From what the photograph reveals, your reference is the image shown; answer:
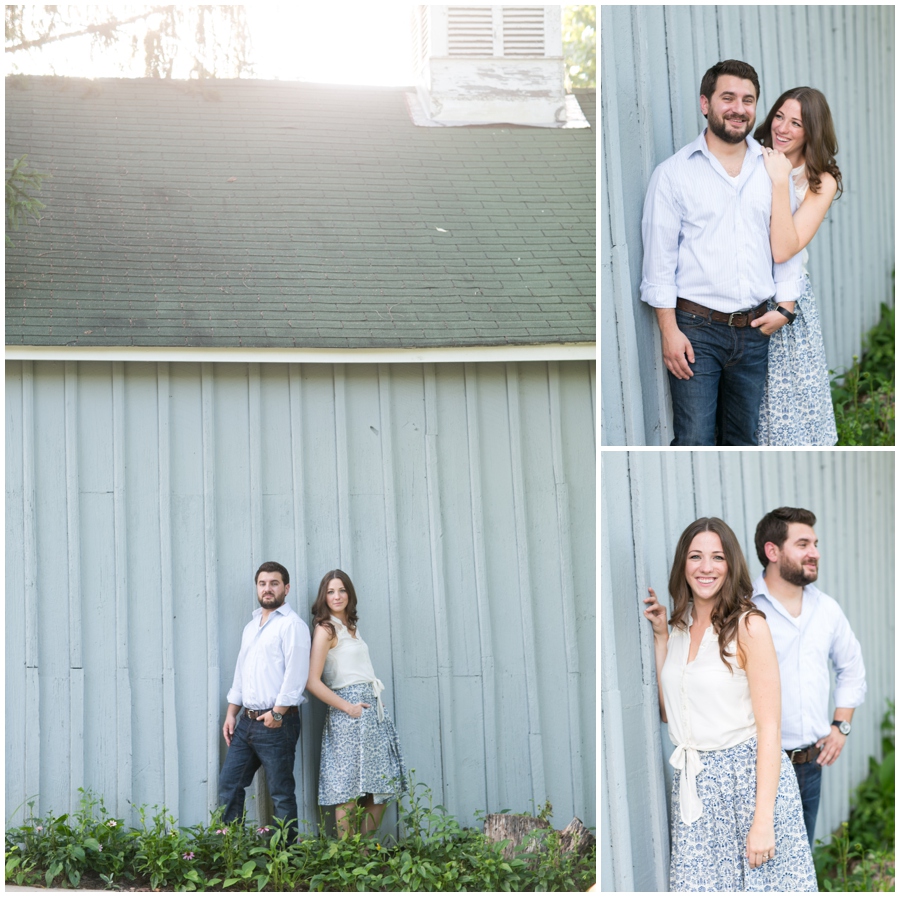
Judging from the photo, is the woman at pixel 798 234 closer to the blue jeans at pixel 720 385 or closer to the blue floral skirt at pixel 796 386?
the blue floral skirt at pixel 796 386

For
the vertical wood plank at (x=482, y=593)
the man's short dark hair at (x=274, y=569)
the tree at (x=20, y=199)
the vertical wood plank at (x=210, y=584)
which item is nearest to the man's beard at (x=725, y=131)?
the vertical wood plank at (x=482, y=593)

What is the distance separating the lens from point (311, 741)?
5.41 meters

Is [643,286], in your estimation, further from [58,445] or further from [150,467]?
[58,445]

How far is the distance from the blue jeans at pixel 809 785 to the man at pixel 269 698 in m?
2.65

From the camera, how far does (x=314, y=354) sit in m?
5.17

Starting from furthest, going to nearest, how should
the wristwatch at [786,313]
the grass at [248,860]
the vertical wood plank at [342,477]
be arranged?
the vertical wood plank at [342,477] → the grass at [248,860] → the wristwatch at [786,313]

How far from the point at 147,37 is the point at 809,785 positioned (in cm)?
616

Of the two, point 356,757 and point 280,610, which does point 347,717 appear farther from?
point 280,610

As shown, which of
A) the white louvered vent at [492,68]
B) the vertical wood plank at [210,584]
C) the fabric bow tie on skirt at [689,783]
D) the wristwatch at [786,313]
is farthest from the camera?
the white louvered vent at [492,68]

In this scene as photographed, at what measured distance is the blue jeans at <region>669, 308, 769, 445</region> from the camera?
3861 millimetres

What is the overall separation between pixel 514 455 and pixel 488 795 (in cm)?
209

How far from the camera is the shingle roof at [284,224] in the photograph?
17.0 feet

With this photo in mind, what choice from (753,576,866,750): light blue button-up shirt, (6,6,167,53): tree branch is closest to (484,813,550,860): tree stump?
(753,576,866,750): light blue button-up shirt

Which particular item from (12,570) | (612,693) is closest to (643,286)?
(612,693)
